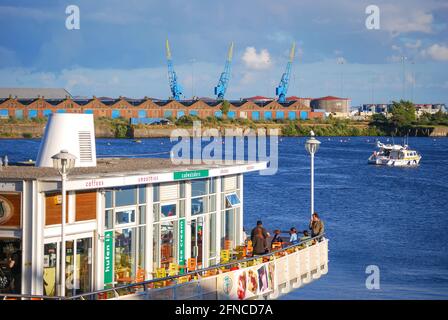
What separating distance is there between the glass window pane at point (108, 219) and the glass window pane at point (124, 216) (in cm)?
16

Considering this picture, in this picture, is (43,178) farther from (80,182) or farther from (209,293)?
(209,293)

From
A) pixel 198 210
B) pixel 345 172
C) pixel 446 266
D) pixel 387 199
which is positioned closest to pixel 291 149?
pixel 345 172

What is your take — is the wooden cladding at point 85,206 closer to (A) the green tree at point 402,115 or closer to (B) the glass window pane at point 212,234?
(B) the glass window pane at point 212,234

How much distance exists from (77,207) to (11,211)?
112cm

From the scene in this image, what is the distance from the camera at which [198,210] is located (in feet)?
61.1

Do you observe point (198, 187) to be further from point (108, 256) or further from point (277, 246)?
point (108, 256)

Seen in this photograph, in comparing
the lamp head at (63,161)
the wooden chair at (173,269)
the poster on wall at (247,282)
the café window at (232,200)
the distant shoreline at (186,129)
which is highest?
the lamp head at (63,161)

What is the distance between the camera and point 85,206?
15.7 metres

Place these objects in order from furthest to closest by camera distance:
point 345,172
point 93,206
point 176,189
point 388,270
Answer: point 345,172
point 388,270
point 176,189
point 93,206

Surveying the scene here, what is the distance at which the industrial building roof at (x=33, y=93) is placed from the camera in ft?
528

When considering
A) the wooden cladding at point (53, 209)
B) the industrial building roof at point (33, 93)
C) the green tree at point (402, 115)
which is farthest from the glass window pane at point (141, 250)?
the green tree at point (402, 115)
